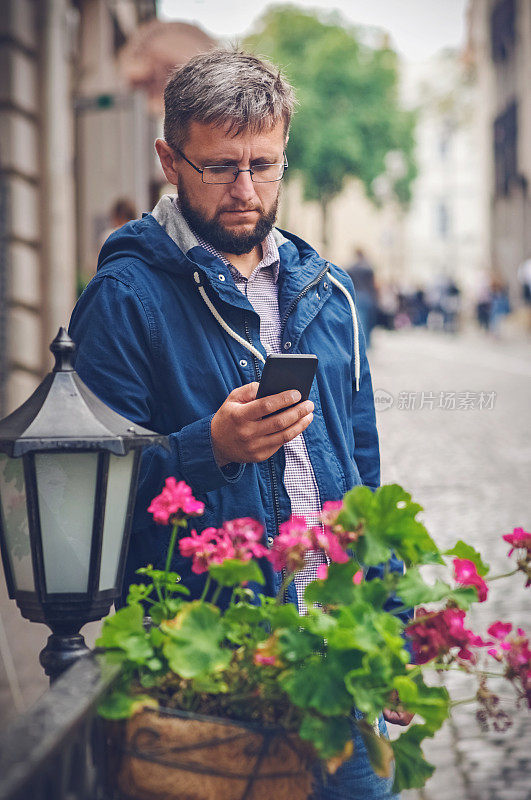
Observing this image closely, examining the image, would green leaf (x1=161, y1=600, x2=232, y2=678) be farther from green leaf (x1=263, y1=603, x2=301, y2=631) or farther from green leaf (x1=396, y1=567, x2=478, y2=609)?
green leaf (x1=396, y1=567, x2=478, y2=609)

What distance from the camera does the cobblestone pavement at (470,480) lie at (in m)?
3.96

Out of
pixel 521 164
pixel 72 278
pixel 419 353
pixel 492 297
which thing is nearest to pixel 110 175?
pixel 72 278

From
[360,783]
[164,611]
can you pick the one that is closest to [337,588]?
[164,611]

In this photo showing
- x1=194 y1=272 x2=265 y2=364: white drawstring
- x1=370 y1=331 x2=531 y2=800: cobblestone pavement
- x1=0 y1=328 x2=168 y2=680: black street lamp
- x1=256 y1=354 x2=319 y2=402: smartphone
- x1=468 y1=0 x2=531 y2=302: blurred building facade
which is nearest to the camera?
x1=0 y1=328 x2=168 y2=680: black street lamp

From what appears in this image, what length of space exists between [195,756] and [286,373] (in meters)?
0.65

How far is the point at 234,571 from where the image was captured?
1509 mm

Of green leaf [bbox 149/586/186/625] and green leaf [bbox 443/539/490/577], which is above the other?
green leaf [bbox 443/539/490/577]

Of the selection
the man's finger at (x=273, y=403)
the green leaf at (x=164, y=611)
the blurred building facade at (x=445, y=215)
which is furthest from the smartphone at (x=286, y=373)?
the blurred building facade at (x=445, y=215)

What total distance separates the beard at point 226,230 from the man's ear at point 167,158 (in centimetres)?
5

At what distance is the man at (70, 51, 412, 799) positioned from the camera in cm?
204

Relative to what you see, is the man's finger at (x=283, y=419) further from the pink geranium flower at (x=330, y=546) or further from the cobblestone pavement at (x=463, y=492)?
the cobblestone pavement at (x=463, y=492)

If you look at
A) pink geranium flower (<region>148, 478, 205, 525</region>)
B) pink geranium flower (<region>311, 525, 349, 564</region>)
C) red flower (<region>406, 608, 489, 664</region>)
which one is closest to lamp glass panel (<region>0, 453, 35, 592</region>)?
pink geranium flower (<region>148, 478, 205, 525</region>)

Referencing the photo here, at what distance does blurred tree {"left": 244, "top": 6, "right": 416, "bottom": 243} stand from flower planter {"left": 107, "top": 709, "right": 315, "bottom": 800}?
40.5m

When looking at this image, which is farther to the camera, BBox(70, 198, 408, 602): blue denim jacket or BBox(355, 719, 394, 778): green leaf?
BBox(70, 198, 408, 602): blue denim jacket
